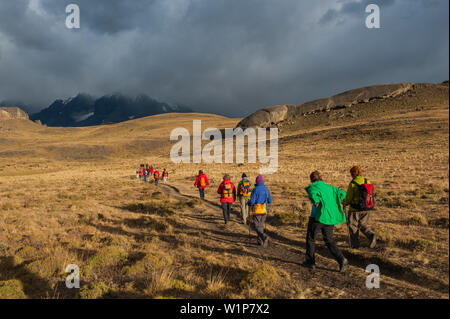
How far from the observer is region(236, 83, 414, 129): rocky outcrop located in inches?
3046

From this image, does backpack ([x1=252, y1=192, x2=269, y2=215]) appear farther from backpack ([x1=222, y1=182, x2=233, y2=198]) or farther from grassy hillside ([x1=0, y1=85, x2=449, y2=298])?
backpack ([x1=222, y1=182, x2=233, y2=198])

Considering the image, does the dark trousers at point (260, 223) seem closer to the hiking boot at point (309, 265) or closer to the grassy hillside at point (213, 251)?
the grassy hillside at point (213, 251)

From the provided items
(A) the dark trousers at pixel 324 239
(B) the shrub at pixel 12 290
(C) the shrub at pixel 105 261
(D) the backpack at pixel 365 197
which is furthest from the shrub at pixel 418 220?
(B) the shrub at pixel 12 290

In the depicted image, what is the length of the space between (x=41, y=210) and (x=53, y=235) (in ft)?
18.7

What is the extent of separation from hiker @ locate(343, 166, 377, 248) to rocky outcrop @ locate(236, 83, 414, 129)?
271 feet

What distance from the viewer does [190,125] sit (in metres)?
195

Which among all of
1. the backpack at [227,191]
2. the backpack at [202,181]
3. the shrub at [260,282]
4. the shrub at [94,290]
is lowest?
the shrub at [94,290]

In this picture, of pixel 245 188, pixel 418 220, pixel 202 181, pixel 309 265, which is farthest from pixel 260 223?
pixel 202 181

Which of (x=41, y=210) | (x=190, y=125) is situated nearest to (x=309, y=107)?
(x=41, y=210)

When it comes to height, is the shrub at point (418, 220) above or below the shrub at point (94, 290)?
above

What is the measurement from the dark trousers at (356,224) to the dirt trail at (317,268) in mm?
442

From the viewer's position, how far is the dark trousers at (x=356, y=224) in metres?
6.61

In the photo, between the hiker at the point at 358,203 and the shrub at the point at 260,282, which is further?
the hiker at the point at 358,203

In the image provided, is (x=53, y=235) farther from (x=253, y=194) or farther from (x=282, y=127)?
(x=282, y=127)
